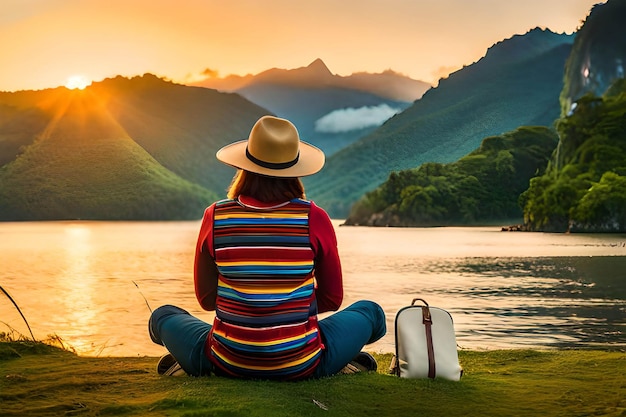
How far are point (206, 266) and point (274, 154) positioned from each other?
Result: 0.79 meters

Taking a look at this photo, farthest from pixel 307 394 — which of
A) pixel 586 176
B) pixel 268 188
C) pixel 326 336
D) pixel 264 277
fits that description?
pixel 586 176

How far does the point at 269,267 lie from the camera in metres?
4.26

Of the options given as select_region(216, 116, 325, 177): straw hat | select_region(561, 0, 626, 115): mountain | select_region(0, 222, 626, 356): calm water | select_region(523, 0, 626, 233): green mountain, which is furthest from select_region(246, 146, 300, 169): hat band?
select_region(561, 0, 626, 115): mountain

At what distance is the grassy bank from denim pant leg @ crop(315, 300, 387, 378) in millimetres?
103

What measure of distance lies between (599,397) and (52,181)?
188150mm

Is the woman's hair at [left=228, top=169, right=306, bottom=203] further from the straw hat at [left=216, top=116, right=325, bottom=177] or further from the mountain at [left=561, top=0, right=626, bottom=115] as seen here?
the mountain at [left=561, top=0, right=626, bottom=115]

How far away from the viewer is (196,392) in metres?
4.23

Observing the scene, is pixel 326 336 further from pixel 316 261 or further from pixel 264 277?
pixel 264 277

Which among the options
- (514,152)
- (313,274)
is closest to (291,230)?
(313,274)

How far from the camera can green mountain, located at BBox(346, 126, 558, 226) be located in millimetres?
152875

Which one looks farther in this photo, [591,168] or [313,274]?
[591,168]

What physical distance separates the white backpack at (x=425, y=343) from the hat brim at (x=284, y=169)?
1127mm

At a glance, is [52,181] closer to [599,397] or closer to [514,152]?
[514,152]

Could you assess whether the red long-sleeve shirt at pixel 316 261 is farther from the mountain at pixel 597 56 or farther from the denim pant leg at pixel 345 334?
the mountain at pixel 597 56
